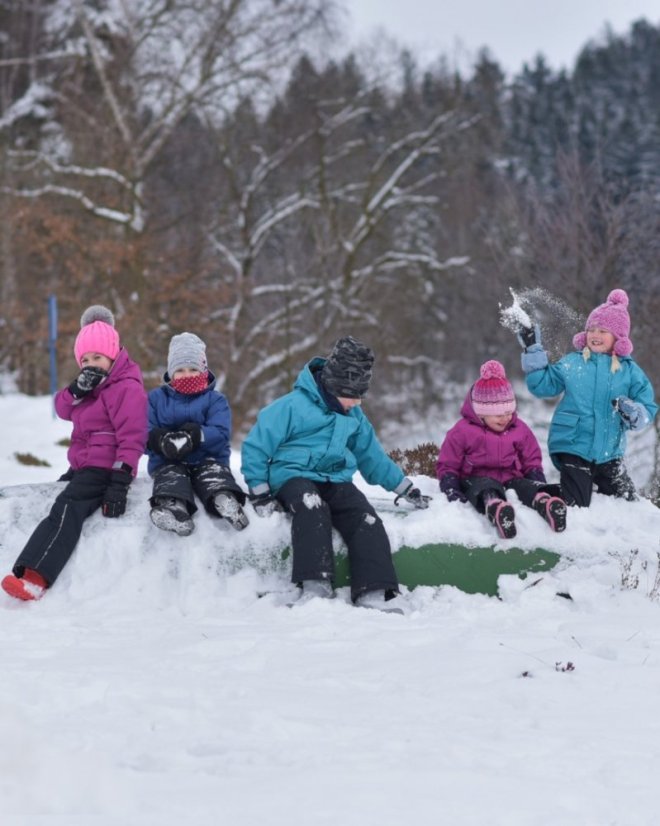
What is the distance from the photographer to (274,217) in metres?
20.0

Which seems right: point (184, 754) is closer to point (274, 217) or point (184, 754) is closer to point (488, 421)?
point (488, 421)

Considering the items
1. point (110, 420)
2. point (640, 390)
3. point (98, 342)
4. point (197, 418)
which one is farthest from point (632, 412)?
A: point (98, 342)

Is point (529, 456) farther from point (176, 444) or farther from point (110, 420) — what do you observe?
point (110, 420)

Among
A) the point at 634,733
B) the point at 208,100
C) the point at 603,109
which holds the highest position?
the point at 603,109

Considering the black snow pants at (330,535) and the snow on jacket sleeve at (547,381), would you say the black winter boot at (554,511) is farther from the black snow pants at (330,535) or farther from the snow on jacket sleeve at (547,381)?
the black snow pants at (330,535)

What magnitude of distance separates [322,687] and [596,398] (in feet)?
9.48

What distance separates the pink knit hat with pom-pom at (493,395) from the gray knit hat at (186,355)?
5.34ft

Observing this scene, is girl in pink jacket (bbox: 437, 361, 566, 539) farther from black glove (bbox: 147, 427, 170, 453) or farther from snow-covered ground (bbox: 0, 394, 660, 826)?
black glove (bbox: 147, 427, 170, 453)

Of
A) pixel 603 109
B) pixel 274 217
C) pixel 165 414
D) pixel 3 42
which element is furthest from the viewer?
pixel 603 109

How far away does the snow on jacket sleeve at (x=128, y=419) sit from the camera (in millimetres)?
4652

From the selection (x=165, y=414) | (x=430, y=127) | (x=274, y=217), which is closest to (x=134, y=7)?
(x=274, y=217)

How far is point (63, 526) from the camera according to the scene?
14.7ft

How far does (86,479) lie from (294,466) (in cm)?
113

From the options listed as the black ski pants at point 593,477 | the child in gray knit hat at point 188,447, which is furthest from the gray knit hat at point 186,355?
the black ski pants at point 593,477
